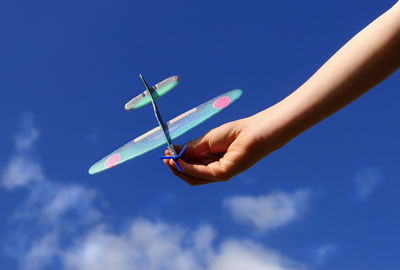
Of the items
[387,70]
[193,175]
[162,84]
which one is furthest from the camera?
[162,84]

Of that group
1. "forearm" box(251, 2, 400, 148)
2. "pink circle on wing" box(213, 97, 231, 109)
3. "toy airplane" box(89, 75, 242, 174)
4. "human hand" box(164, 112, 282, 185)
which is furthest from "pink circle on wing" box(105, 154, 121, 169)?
"forearm" box(251, 2, 400, 148)

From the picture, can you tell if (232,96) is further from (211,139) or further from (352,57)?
(352,57)

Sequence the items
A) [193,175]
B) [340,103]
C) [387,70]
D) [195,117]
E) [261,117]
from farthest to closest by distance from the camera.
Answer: [195,117], [193,175], [261,117], [340,103], [387,70]

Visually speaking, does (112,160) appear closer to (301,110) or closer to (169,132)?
(169,132)

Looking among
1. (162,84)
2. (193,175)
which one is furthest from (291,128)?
(162,84)

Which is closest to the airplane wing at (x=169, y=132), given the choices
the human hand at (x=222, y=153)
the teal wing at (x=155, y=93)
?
the human hand at (x=222, y=153)

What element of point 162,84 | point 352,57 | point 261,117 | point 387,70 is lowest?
point 387,70

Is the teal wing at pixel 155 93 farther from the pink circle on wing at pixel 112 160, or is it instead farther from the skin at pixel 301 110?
the skin at pixel 301 110
